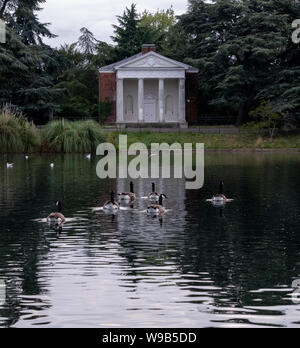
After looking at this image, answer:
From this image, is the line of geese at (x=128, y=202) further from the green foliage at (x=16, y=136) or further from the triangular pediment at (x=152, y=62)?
the triangular pediment at (x=152, y=62)

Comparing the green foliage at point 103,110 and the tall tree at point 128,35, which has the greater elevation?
the tall tree at point 128,35

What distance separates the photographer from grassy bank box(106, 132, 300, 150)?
7400 cm

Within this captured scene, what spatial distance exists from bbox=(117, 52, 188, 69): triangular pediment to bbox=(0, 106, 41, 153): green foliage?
89.3 feet

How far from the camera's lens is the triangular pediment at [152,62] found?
90150 millimetres

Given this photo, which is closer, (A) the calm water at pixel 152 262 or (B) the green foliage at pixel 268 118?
(A) the calm water at pixel 152 262

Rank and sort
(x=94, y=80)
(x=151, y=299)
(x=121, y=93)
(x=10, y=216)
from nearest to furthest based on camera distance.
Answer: (x=151, y=299), (x=10, y=216), (x=121, y=93), (x=94, y=80)

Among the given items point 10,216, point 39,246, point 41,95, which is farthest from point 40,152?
A: point 39,246

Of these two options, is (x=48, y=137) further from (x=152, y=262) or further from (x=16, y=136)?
(x=152, y=262)

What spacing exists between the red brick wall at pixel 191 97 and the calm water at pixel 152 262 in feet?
189

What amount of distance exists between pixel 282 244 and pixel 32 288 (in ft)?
25.8

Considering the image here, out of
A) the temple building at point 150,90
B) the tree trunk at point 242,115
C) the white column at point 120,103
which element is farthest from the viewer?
the white column at point 120,103

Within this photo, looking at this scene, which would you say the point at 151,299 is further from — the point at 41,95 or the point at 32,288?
the point at 41,95

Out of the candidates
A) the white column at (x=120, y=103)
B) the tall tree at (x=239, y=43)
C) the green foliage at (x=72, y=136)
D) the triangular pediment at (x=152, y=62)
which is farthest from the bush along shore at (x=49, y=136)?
the triangular pediment at (x=152, y=62)

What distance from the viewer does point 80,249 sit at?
21359mm
